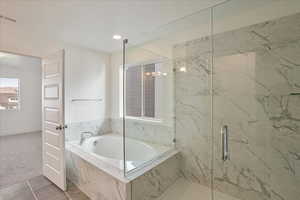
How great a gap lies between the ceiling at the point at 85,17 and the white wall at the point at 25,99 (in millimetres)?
3270

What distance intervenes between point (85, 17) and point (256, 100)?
2418 mm

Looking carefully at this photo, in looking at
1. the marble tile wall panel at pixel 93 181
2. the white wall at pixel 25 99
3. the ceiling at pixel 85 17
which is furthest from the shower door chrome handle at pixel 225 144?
the white wall at pixel 25 99

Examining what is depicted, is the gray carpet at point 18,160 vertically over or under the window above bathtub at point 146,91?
under

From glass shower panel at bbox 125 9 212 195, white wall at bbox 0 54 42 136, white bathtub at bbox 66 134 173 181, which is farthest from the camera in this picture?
white wall at bbox 0 54 42 136

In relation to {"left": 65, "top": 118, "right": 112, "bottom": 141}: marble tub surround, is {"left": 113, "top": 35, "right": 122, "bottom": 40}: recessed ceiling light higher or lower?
higher

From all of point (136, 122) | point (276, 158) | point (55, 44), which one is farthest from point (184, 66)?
point (55, 44)

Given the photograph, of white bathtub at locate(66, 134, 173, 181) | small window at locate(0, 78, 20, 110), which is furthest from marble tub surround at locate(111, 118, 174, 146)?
small window at locate(0, 78, 20, 110)

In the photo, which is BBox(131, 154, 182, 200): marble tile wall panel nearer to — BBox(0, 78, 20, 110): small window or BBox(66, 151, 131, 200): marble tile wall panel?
BBox(66, 151, 131, 200): marble tile wall panel

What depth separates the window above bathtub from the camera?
267 centimetres

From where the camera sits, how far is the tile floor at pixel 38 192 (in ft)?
6.30

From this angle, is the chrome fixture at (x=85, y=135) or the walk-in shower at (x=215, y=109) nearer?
the walk-in shower at (x=215, y=109)

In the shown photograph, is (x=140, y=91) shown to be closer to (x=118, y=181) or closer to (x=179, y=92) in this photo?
(x=179, y=92)

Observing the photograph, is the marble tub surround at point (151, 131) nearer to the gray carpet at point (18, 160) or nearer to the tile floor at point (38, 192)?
the tile floor at point (38, 192)

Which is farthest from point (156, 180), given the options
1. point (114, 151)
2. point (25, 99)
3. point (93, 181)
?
point (25, 99)
